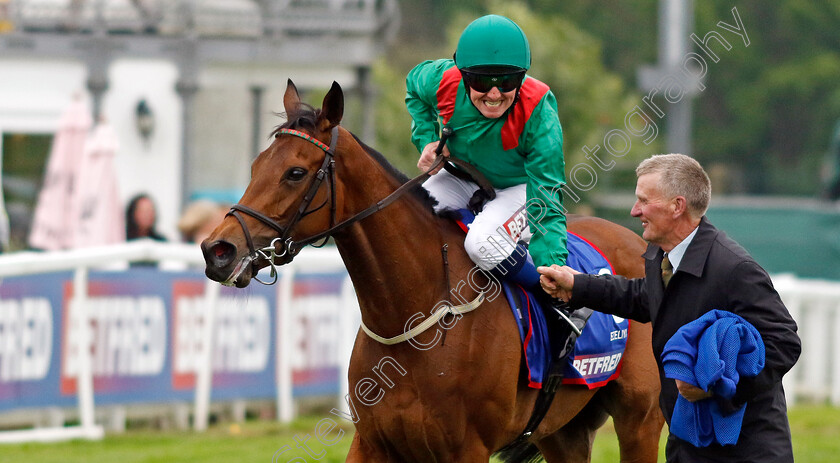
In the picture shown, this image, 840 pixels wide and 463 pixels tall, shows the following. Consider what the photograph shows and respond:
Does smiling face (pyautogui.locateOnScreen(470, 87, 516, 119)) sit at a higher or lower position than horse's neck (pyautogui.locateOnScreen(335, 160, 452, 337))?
higher

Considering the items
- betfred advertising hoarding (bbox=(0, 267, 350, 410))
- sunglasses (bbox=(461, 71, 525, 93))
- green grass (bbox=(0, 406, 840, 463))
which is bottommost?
green grass (bbox=(0, 406, 840, 463))

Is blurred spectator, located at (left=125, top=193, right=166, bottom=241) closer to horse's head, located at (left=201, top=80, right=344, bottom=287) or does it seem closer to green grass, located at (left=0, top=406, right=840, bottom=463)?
green grass, located at (left=0, top=406, right=840, bottom=463)

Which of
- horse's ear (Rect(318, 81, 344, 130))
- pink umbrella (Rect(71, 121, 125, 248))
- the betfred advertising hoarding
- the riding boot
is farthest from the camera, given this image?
pink umbrella (Rect(71, 121, 125, 248))

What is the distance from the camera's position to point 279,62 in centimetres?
1426

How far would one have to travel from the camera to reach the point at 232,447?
7379 mm

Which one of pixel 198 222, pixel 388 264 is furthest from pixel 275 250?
pixel 198 222

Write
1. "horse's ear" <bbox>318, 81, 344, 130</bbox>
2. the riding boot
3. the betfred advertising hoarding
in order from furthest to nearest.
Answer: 1. the betfred advertising hoarding
2. the riding boot
3. "horse's ear" <bbox>318, 81, 344, 130</bbox>

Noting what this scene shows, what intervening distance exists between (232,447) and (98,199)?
11.0 ft

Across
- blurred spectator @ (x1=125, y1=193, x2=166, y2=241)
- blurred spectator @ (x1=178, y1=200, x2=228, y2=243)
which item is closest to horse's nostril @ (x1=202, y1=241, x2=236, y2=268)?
blurred spectator @ (x1=178, y1=200, x2=228, y2=243)

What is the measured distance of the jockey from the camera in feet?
13.7

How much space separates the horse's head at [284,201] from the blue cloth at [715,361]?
130 cm

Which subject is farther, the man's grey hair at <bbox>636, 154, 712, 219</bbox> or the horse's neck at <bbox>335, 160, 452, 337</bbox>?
the horse's neck at <bbox>335, 160, 452, 337</bbox>

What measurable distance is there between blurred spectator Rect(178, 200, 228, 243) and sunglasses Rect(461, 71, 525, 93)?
17.9ft

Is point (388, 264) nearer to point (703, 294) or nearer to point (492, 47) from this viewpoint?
point (492, 47)
